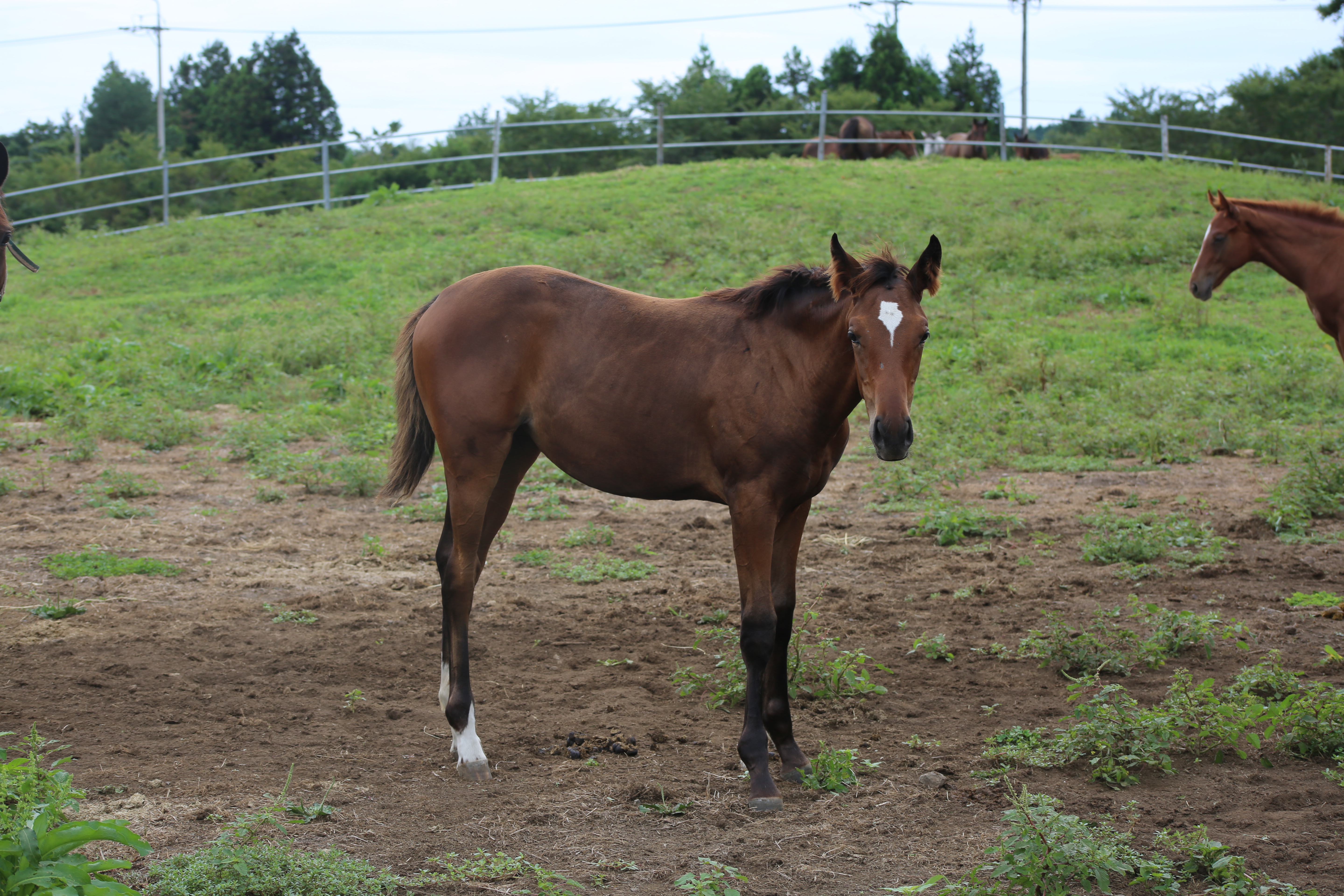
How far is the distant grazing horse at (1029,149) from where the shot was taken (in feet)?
79.1

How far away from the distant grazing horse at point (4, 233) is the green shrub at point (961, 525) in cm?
545

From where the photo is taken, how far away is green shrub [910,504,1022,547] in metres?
6.99

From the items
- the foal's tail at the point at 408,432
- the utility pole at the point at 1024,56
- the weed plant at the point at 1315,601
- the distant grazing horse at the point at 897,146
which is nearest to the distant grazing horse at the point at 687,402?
the foal's tail at the point at 408,432

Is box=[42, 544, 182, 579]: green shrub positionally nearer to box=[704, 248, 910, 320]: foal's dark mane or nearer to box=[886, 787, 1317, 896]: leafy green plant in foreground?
box=[704, 248, 910, 320]: foal's dark mane

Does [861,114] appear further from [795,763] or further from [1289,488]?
[795,763]

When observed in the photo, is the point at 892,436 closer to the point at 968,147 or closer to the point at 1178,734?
the point at 1178,734

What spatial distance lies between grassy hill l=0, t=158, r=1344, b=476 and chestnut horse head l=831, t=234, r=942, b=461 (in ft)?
16.2

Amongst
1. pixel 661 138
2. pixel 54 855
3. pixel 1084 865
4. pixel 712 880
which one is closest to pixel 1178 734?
pixel 1084 865

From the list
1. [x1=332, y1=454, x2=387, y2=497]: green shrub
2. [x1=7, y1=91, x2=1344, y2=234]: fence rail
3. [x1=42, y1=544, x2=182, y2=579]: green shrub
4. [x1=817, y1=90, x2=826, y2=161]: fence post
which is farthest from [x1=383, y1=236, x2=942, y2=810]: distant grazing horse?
[x1=817, y1=90, x2=826, y2=161]: fence post

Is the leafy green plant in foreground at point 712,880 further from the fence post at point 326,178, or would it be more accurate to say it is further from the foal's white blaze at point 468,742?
the fence post at point 326,178

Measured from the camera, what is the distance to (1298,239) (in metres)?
7.37

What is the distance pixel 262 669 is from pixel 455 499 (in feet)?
4.75

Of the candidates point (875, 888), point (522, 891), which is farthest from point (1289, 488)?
point (522, 891)

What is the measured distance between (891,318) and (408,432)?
2.33 meters
